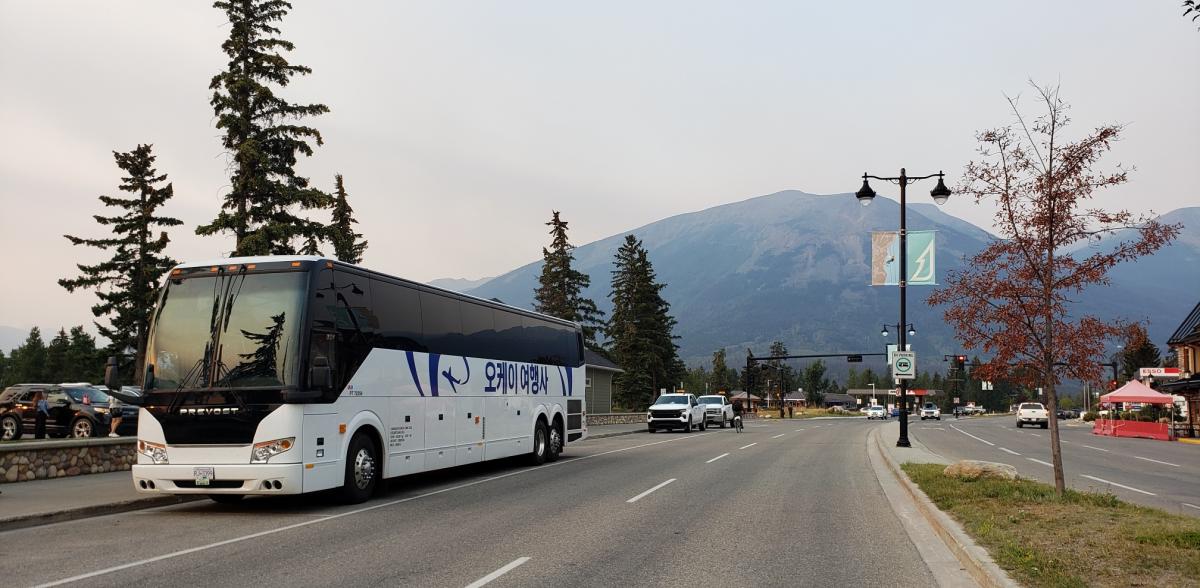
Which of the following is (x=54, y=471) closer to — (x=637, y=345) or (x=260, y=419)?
(x=260, y=419)

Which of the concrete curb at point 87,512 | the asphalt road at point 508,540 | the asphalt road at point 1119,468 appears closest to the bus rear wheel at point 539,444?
the asphalt road at point 508,540

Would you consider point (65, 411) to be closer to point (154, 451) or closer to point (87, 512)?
point (87, 512)

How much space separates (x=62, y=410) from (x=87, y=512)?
52.0 ft

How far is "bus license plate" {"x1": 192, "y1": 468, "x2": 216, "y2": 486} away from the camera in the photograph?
1158 cm

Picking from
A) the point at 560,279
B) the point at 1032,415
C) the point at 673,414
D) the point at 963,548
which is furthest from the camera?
the point at 560,279

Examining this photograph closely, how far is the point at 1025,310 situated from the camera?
40.0 ft

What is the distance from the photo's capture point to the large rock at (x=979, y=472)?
47.9ft

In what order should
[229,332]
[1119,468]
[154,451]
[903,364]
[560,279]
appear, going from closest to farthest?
[154,451], [229,332], [1119,468], [903,364], [560,279]

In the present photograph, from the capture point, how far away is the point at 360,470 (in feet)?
43.3

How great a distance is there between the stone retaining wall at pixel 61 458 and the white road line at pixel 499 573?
11.7 m

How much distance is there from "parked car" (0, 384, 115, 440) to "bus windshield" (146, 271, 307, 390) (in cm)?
1568

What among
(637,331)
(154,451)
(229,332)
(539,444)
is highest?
(637,331)

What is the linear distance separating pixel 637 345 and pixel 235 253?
168 feet

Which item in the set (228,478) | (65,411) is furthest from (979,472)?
(65,411)
